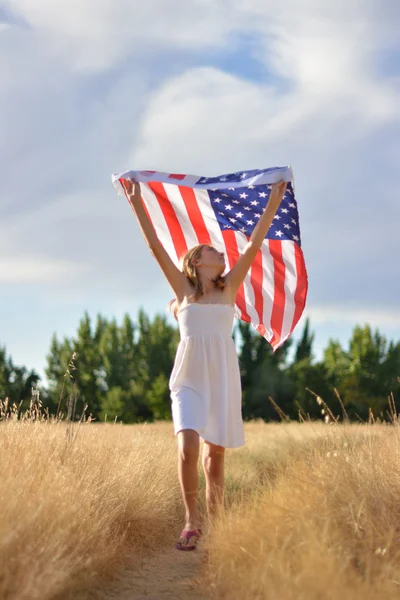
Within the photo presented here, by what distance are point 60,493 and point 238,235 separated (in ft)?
12.2

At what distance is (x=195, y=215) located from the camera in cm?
822

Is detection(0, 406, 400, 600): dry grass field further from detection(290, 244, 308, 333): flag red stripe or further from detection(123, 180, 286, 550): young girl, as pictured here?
detection(290, 244, 308, 333): flag red stripe

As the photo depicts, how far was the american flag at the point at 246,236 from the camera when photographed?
8086 millimetres

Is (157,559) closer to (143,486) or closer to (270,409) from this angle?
(143,486)

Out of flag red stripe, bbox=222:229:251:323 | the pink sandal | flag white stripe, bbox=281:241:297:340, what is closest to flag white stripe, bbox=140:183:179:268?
flag red stripe, bbox=222:229:251:323

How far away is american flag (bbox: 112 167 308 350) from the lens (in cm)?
809

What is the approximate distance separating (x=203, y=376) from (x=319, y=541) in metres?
1.70

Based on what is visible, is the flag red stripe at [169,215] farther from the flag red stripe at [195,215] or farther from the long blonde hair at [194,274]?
the long blonde hair at [194,274]

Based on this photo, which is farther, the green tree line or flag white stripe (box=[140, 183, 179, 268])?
the green tree line

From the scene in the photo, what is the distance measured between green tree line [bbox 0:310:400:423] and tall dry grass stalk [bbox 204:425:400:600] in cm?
3914

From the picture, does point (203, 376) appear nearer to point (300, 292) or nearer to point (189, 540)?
point (189, 540)

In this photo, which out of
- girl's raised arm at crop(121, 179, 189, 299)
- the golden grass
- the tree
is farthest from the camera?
the tree

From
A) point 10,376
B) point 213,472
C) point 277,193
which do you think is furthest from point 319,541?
point 10,376

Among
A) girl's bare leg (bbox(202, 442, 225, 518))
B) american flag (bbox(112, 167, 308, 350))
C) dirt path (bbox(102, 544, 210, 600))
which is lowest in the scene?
dirt path (bbox(102, 544, 210, 600))
